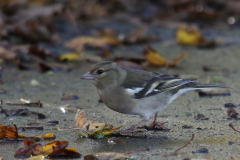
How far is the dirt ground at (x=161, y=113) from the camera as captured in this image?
3.33m

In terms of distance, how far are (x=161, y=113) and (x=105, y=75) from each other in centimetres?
87

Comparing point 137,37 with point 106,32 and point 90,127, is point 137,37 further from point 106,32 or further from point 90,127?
point 90,127

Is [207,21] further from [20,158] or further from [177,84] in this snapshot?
[20,158]

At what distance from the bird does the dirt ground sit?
9.2 inches

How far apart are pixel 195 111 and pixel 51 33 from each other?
4389mm

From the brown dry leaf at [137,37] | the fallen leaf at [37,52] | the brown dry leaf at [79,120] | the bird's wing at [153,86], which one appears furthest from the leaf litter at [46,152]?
the brown dry leaf at [137,37]

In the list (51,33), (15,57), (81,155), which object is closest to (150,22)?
(51,33)

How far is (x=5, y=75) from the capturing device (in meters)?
6.00

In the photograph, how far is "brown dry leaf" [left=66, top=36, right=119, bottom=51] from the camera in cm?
747

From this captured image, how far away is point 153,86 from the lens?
165 inches

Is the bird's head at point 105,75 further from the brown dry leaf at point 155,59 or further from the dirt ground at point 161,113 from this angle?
the brown dry leaf at point 155,59

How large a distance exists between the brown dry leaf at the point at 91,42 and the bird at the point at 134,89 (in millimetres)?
3204

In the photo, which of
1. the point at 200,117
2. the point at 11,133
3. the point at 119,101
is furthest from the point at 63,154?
the point at 200,117

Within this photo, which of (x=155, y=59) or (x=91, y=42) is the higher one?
(x=91, y=42)
